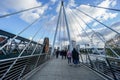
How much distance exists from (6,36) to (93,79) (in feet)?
12.9

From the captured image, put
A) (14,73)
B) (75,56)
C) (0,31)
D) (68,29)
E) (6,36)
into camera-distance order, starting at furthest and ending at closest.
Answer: (68,29)
(75,56)
(6,36)
(0,31)
(14,73)

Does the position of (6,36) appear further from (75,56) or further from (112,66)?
(75,56)

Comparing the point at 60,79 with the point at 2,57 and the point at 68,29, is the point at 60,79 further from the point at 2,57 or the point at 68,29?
the point at 68,29

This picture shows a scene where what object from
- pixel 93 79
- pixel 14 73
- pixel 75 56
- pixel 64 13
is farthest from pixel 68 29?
pixel 14 73

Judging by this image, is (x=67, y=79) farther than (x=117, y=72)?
Yes

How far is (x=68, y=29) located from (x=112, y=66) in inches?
667

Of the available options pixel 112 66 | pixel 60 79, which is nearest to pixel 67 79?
pixel 60 79

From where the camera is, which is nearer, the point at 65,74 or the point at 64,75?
the point at 64,75

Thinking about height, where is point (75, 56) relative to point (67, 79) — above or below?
above

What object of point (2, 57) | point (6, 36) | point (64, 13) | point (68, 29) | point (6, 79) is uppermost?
point (64, 13)

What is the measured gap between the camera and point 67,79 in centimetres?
770

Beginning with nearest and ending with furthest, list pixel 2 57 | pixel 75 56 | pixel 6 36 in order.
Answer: pixel 2 57
pixel 6 36
pixel 75 56

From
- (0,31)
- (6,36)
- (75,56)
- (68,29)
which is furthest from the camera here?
(68,29)

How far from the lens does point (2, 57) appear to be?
5379 millimetres
